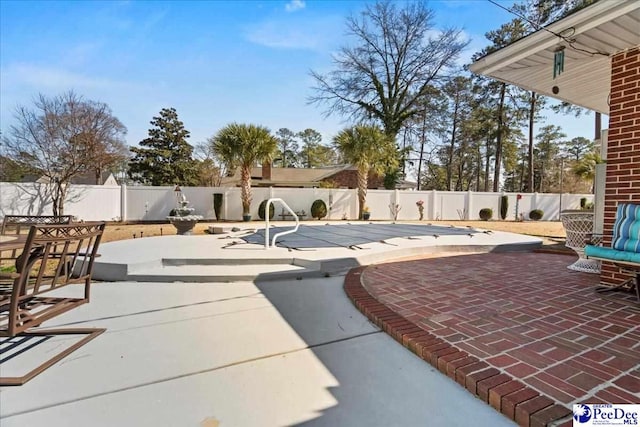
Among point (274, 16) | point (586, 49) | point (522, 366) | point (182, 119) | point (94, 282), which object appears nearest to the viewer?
point (522, 366)

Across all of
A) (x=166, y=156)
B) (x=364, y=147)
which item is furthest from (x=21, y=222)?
(x=166, y=156)

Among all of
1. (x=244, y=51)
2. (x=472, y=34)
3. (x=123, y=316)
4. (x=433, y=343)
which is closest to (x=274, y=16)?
(x=244, y=51)

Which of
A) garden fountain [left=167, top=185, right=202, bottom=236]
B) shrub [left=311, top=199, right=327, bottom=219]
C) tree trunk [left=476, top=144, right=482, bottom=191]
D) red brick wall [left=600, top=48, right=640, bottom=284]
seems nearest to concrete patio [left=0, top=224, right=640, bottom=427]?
red brick wall [left=600, top=48, right=640, bottom=284]

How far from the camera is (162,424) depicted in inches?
61.1

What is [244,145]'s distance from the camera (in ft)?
43.9

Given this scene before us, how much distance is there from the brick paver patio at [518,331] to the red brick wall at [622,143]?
85cm

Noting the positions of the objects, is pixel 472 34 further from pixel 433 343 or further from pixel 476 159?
pixel 433 343

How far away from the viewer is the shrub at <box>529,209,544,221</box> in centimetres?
1930

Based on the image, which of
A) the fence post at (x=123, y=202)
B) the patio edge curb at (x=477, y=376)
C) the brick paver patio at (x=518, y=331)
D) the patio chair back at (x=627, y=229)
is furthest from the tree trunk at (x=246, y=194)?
the patio chair back at (x=627, y=229)

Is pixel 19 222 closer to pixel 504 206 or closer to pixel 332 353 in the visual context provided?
pixel 332 353

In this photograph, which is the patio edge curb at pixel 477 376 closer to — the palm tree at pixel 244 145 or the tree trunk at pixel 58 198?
the palm tree at pixel 244 145

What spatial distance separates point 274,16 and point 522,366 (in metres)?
9.01

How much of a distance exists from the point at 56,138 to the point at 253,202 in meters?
9.08

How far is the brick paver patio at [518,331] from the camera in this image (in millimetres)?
1718
